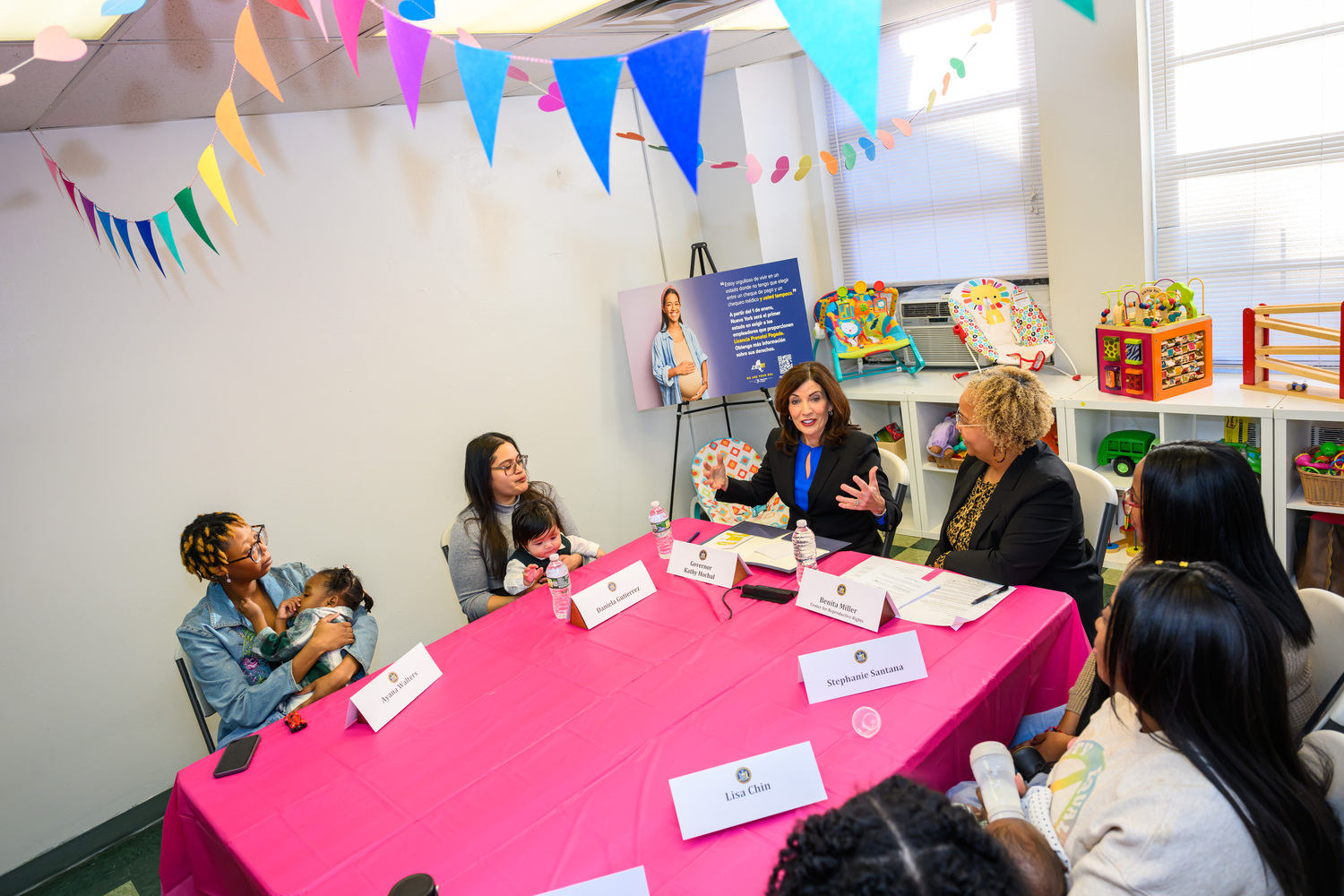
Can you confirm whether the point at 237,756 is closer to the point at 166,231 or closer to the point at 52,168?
the point at 166,231

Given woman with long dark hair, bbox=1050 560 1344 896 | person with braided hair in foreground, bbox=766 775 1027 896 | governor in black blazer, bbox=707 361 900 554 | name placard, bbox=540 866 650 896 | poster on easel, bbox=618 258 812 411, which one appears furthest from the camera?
poster on easel, bbox=618 258 812 411

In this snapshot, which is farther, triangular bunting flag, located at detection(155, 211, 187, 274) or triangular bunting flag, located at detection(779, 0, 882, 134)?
triangular bunting flag, located at detection(155, 211, 187, 274)

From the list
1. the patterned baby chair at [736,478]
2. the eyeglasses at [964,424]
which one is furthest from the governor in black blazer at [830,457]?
the patterned baby chair at [736,478]

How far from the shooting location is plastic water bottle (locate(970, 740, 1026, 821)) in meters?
1.44

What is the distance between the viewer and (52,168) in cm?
276

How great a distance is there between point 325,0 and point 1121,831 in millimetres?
2268

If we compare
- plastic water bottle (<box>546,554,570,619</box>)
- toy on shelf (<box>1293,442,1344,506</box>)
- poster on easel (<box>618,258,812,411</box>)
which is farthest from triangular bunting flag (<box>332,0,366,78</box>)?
toy on shelf (<box>1293,442,1344,506</box>)

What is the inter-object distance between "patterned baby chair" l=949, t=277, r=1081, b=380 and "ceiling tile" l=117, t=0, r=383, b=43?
2852 mm

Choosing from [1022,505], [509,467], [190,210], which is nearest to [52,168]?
[190,210]

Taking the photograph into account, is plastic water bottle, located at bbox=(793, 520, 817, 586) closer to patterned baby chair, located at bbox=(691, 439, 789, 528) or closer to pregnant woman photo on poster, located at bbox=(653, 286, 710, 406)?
patterned baby chair, located at bbox=(691, 439, 789, 528)

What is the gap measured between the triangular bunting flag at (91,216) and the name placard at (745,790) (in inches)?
111

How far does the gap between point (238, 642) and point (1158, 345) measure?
135 inches

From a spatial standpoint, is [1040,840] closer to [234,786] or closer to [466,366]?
[234,786]

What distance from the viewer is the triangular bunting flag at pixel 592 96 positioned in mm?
1728
